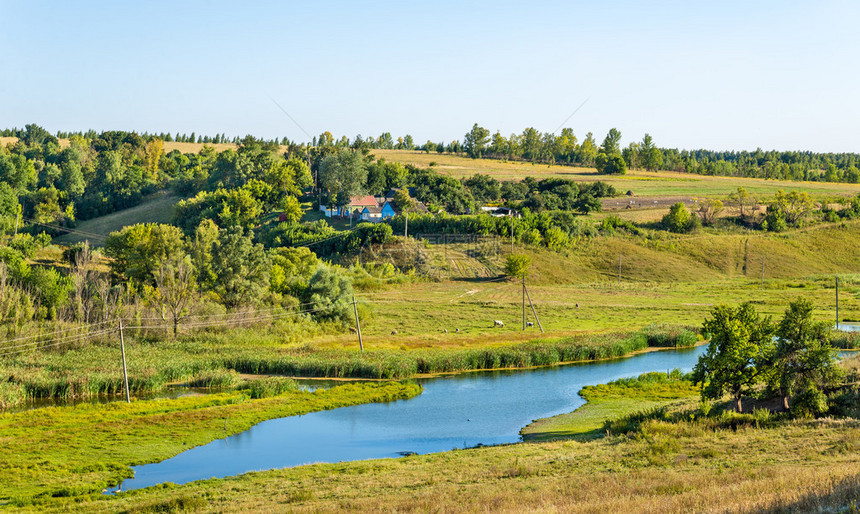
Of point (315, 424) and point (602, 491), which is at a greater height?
point (602, 491)

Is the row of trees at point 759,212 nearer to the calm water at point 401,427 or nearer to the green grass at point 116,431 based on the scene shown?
the calm water at point 401,427

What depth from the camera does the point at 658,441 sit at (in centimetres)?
3155

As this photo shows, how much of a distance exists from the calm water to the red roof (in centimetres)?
6878

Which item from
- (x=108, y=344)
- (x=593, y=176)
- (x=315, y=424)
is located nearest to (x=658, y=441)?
(x=315, y=424)

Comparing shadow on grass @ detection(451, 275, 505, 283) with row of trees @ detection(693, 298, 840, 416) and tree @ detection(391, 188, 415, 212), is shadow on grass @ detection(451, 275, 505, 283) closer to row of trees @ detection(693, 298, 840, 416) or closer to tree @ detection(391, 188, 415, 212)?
tree @ detection(391, 188, 415, 212)

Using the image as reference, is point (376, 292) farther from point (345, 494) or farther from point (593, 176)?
point (593, 176)

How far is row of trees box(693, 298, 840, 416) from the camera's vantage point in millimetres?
34562

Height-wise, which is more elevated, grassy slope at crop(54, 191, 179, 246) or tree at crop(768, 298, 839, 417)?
grassy slope at crop(54, 191, 179, 246)

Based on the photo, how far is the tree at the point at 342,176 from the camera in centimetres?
12738

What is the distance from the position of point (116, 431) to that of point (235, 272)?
37315mm

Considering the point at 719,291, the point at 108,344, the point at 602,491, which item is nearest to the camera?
the point at 602,491

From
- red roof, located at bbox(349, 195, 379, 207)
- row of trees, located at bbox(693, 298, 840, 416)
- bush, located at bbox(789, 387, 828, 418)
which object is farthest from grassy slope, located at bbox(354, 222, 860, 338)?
bush, located at bbox(789, 387, 828, 418)

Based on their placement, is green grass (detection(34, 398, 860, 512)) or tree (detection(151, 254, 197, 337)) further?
tree (detection(151, 254, 197, 337))

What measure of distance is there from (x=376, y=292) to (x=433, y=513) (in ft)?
222
